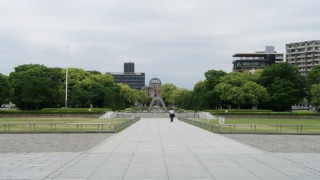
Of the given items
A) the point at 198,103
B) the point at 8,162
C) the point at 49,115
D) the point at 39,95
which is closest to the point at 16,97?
the point at 39,95

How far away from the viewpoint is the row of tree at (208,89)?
268 feet

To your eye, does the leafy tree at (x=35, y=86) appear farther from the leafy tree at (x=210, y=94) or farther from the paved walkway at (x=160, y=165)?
the paved walkway at (x=160, y=165)

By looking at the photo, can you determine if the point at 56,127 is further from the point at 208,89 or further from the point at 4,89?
the point at 208,89

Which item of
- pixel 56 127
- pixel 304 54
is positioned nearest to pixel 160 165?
pixel 56 127

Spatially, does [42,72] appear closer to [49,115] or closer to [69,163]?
[49,115]

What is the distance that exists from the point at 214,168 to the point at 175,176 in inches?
78.7

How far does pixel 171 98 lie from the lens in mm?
163500

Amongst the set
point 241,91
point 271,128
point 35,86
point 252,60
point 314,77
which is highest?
point 252,60

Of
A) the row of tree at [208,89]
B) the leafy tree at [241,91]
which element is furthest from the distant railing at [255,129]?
the row of tree at [208,89]

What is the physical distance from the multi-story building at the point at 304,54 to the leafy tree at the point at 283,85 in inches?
2214

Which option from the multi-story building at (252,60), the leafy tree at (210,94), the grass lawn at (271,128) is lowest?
the grass lawn at (271,128)

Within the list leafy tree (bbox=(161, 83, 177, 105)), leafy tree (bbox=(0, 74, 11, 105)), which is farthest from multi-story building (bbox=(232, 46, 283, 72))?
leafy tree (bbox=(0, 74, 11, 105))

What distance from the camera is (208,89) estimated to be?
95.1 meters

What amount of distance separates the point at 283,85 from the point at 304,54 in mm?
63795
